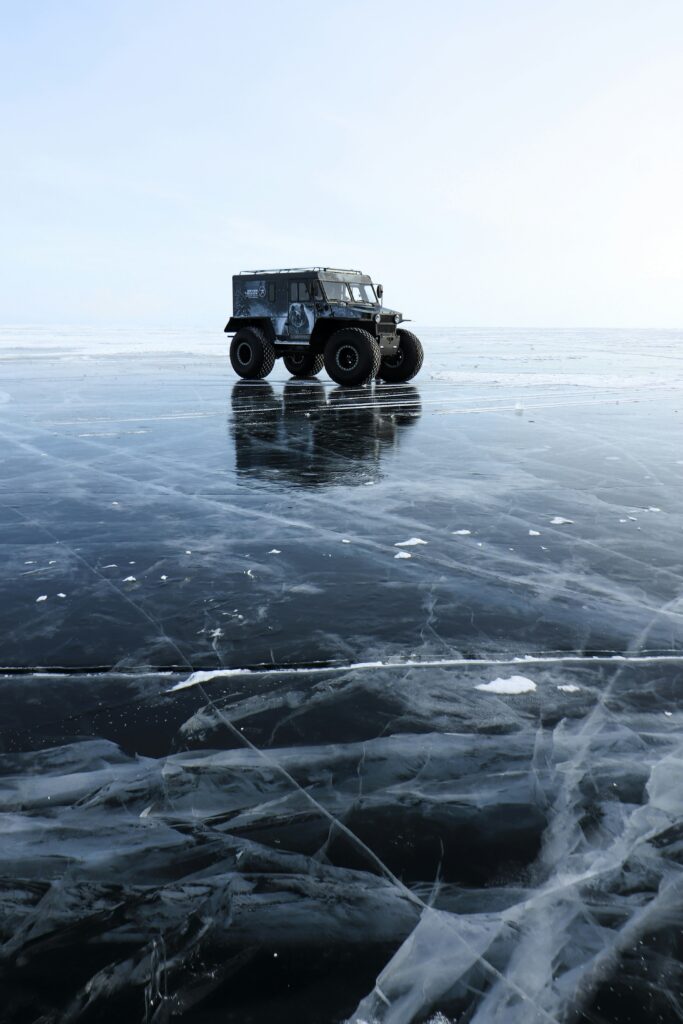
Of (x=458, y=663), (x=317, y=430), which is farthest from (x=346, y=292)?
(x=458, y=663)

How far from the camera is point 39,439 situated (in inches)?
353

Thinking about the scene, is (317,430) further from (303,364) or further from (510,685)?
(303,364)

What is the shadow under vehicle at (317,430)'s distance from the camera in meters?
6.98

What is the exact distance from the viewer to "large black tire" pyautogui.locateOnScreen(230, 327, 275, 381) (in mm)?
15602

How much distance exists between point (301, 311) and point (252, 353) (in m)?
1.63

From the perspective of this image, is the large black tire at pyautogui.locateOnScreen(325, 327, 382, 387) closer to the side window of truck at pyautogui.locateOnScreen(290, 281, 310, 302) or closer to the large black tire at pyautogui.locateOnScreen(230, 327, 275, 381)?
the side window of truck at pyautogui.locateOnScreen(290, 281, 310, 302)

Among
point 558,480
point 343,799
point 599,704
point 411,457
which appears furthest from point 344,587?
point 411,457

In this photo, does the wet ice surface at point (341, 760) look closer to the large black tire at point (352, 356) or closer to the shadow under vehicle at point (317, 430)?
the shadow under vehicle at point (317, 430)

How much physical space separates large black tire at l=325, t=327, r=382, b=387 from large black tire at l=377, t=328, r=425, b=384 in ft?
4.61

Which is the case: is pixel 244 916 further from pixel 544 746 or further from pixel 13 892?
pixel 544 746

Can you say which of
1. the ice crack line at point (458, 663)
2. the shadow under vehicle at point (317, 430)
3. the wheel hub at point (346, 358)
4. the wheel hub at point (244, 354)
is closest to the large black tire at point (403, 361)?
the shadow under vehicle at point (317, 430)

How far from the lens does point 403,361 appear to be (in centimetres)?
1553

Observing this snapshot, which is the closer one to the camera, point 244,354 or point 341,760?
point 341,760

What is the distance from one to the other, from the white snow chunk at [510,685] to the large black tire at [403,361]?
12.8m
